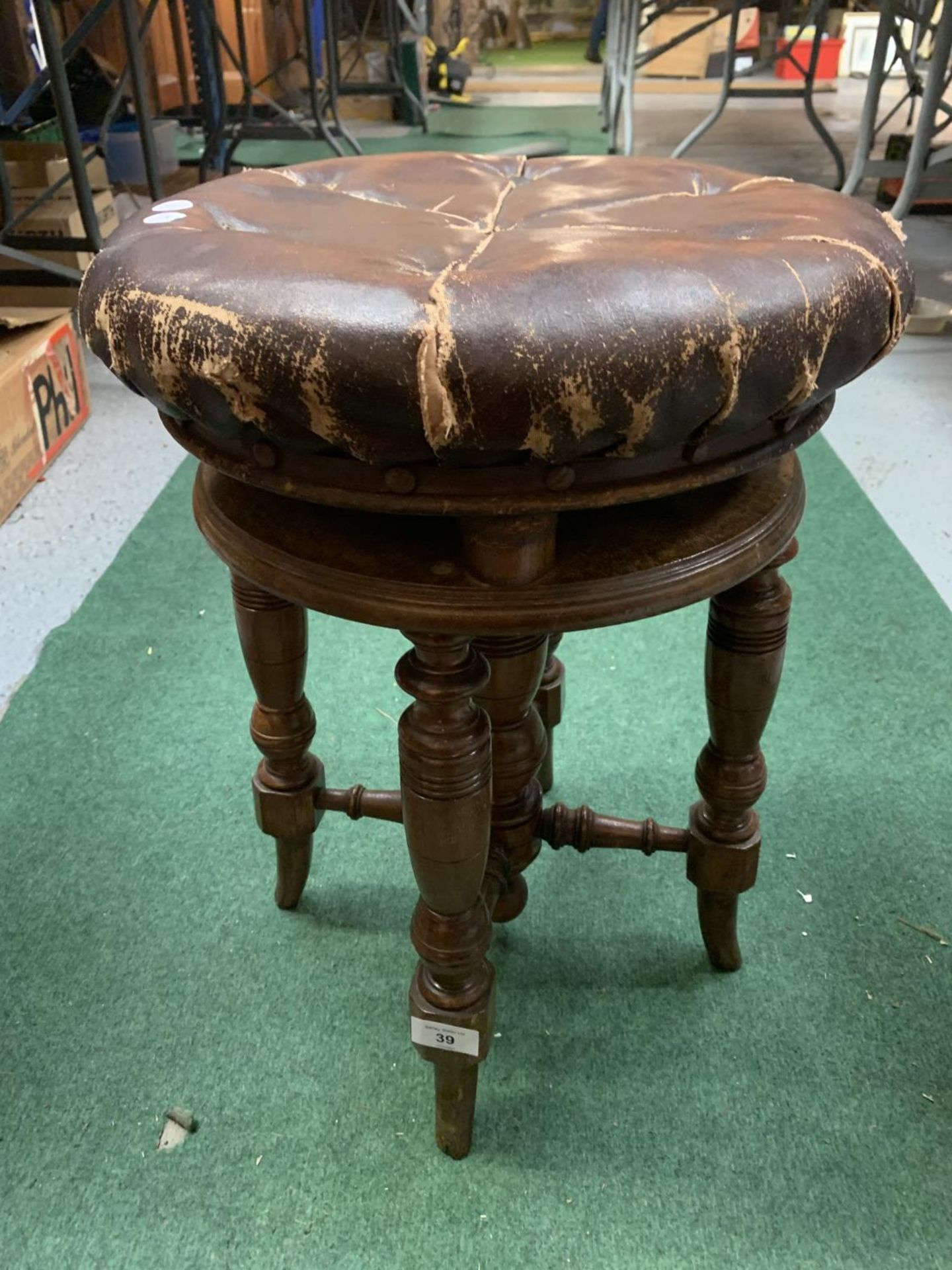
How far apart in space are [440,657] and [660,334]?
21 cm

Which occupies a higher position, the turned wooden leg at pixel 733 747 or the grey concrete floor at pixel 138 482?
the turned wooden leg at pixel 733 747

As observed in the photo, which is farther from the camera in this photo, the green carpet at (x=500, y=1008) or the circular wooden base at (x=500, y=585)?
the green carpet at (x=500, y=1008)

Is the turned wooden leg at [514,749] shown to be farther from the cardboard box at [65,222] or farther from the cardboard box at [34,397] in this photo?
the cardboard box at [65,222]

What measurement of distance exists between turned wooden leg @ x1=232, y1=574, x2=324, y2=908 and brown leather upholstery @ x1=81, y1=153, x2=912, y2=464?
28 centimetres

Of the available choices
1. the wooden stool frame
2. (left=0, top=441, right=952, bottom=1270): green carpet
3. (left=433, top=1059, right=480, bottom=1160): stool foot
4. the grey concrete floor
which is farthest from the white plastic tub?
(left=433, top=1059, right=480, bottom=1160): stool foot

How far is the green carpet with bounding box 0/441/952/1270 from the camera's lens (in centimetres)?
71

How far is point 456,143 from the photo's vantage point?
4.02 m

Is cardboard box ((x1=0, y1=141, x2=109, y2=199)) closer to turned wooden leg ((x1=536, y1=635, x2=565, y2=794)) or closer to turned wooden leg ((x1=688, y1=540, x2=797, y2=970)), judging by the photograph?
turned wooden leg ((x1=536, y1=635, x2=565, y2=794))

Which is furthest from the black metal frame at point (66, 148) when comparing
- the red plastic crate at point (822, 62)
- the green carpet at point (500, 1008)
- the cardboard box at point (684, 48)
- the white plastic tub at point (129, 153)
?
the red plastic crate at point (822, 62)

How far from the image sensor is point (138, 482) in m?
1.71

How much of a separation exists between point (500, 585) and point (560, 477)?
0.24 ft

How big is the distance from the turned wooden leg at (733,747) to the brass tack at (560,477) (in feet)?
0.75

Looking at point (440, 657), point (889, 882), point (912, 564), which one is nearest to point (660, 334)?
point (440, 657)

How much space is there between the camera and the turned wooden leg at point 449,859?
566 millimetres
